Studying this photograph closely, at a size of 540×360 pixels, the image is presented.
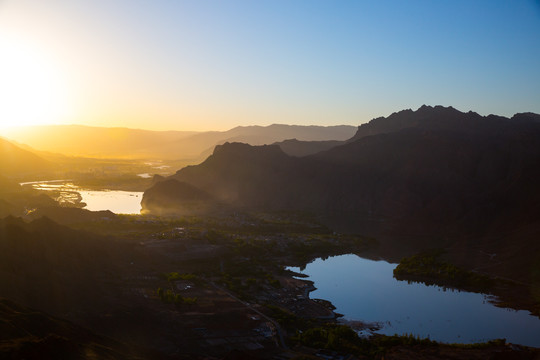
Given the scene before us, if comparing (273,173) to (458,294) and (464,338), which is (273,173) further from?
(464,338)

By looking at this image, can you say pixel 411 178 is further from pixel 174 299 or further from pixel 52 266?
pixel 52 266

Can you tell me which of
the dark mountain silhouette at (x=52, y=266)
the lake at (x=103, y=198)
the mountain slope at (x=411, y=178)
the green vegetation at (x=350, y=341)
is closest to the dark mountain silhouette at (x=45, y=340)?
the dark mountain silhouette at (x=52, y=266)

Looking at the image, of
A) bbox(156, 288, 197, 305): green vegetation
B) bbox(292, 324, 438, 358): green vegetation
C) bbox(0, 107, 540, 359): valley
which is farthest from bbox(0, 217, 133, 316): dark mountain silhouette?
bbox(292, 324, 438, 358): green vegetation

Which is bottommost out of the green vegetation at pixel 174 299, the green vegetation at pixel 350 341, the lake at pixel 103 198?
the lake at pixel 103 198

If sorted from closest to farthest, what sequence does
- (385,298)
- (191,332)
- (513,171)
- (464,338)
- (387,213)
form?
(191,332) < (464,338) < (385,298) < (513,171) < (387,213)

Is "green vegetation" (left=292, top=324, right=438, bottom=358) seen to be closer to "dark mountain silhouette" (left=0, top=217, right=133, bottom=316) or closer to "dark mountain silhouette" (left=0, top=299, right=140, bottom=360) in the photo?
"dark mountain silhouette" (left=0, top=299, right=140, bottom=360)

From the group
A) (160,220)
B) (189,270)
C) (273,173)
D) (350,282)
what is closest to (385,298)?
(350,282)

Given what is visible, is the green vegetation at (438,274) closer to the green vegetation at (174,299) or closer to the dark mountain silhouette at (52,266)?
the green vegetation at (174,299)
